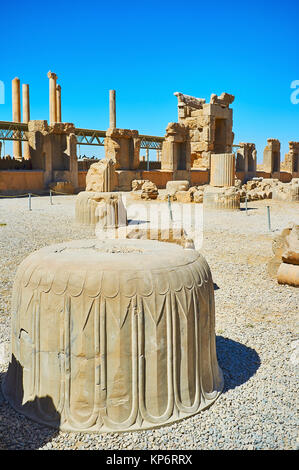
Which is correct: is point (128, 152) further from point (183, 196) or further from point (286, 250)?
point (286, 250)

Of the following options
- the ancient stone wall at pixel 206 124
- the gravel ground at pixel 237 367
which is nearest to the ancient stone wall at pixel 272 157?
the ancient stone wall at pixel 206 124

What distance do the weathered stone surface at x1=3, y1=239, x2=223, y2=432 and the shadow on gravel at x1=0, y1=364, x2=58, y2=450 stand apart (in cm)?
4

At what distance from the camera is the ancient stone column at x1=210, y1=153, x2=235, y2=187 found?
658 inches

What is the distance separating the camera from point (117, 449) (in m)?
2.52

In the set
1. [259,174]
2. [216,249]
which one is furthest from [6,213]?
[259,174]

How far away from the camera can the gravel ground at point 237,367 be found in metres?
2.61

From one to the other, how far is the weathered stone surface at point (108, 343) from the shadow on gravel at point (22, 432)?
0.04 metres

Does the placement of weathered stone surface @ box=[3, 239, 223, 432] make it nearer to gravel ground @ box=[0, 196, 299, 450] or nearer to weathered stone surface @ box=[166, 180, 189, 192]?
gravel ground @ box=[0, 196, 299, 450]

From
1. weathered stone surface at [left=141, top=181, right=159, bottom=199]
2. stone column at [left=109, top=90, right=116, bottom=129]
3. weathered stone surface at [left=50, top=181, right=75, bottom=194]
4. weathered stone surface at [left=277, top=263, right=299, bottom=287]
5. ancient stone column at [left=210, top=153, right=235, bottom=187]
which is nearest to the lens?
weathered stone surface at [left=277, top=263, right=299, bottom=287]

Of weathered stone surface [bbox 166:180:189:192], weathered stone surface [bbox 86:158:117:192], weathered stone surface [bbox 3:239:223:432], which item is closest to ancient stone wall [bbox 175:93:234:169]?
weathered stone surface [bbox 166:180:189:192]

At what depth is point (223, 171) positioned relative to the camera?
54.9ft

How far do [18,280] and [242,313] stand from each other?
2949 mm

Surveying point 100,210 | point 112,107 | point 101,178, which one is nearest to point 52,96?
point 112,107
